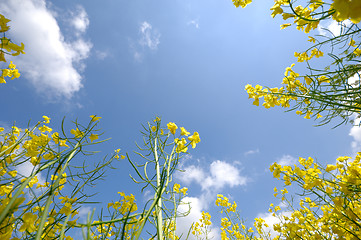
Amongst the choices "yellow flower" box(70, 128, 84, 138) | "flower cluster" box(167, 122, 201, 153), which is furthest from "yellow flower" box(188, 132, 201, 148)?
"yellow flower" box(70, 128, 84, 138)

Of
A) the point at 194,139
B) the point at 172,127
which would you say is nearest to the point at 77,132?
the point at 172,127

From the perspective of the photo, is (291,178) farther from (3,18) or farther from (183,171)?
(3,18)

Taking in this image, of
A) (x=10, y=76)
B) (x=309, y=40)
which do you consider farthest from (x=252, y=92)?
(x=10, y=76)

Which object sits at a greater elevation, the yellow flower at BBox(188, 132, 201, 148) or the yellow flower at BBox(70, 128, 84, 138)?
the yellow flower at BBox(188, 132, 201, 148)

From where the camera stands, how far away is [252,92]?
192 centimetres

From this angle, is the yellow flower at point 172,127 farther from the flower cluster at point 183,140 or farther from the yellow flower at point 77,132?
the yellow flower at point 77,132

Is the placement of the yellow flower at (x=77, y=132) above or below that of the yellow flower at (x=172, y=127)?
below

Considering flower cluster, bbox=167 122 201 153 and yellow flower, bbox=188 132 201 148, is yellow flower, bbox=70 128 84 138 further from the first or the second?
yellow flower, bbox=188 132 201 148

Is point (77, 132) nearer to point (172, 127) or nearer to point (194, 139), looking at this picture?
point (172, 127)

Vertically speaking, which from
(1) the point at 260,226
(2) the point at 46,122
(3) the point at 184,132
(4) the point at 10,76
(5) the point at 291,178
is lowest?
(3) the point at 184,132

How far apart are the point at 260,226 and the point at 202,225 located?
1.36m

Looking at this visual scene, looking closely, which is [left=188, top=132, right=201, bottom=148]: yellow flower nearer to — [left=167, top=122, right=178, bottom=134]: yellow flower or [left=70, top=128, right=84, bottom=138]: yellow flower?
[left=167, top=122, right=178, bottom=134]: yellow flower

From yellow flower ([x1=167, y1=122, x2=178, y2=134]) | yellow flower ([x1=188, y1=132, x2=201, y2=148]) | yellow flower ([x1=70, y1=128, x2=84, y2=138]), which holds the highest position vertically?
yellow flower ([x1=167, y1=122, x2=178, y2=134])

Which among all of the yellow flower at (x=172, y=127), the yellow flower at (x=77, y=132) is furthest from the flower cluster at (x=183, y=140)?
the yellow flower at (x=77, y=132)
